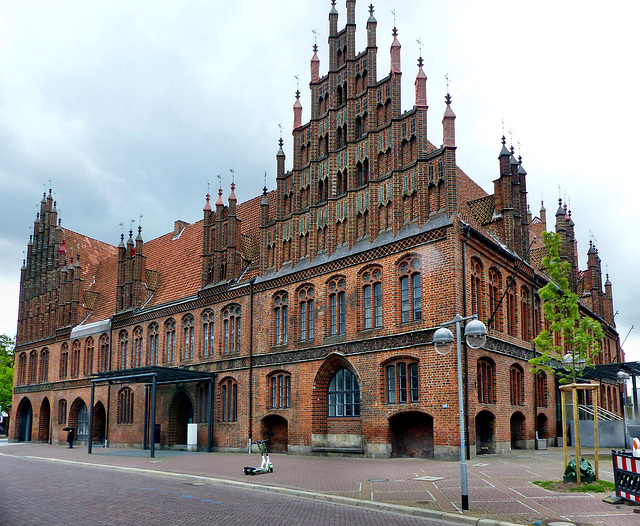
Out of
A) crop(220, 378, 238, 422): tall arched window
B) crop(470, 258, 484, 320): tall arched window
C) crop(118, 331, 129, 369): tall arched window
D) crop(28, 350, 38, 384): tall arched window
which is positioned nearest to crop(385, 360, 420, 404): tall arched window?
crop(470, 258, 484, 320): tall arched window

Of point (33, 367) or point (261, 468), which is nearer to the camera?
point (261, 468)

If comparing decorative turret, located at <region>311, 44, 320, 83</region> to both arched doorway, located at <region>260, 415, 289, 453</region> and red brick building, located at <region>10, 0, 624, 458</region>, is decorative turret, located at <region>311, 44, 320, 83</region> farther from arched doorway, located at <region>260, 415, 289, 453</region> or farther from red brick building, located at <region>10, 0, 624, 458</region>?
arched doorway, located at <region>260, 415, 289, 453</region>

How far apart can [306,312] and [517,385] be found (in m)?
10.0

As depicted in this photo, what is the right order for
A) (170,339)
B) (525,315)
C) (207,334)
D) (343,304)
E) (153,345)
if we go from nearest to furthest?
(343,304) → (525,315) → (207,334) → (170,339) → (153,345)

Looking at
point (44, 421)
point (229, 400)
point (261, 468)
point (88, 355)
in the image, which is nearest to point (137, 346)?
point (88, 355)

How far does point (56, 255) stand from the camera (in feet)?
168

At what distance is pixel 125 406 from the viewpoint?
130ft

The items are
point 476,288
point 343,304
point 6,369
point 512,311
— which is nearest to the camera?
point 476,288

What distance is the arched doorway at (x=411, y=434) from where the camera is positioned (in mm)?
23641

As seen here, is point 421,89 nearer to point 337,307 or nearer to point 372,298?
point 372,298

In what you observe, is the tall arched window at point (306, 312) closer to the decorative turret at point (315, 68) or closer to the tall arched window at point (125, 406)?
the decorative turret at point (315, 68)

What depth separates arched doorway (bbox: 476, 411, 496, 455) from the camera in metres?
24.7

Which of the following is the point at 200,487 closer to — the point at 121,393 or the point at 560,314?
the point at 560,314

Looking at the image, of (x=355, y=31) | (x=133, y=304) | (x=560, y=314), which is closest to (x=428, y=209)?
(x=560, y=314)
